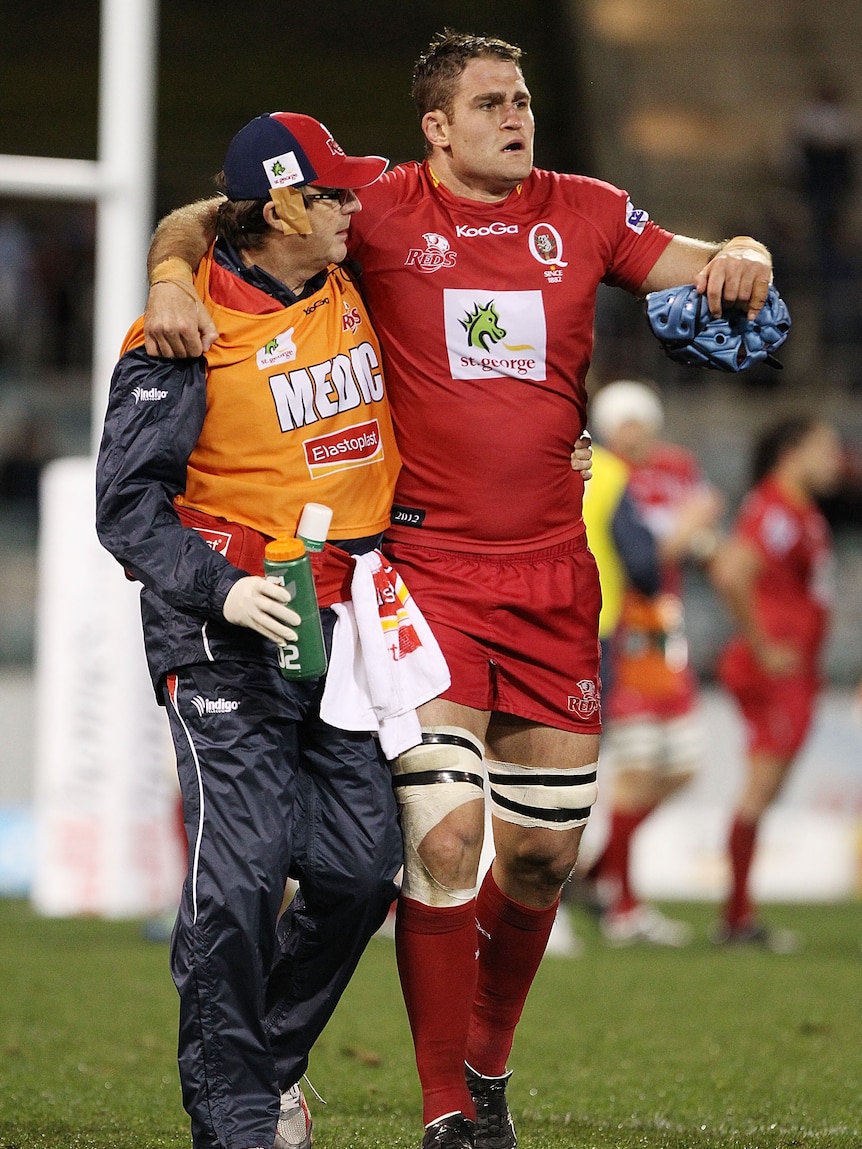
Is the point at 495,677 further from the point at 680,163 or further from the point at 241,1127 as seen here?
the point at 680,163

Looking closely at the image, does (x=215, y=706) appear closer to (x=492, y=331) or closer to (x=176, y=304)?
(x=176, y=304)

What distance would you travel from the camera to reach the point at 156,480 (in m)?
3.71

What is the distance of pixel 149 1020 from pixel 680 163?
594 inches

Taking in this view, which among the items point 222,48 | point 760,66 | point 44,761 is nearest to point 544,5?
point 760,66

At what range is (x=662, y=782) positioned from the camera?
29.7 feet

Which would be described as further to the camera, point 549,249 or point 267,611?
point 549,249

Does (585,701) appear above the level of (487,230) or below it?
below

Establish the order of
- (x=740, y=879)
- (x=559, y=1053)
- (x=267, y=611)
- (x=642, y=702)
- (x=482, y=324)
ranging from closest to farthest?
(x=267, y=611) → (x=482, y=324) → (x=559, y=1053) → (x=740, y=879) → (x=642, y=702)

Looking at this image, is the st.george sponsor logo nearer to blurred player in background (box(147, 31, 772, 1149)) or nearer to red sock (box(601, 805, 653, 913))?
blurred player in background (box(147, 31, 772, 1149))

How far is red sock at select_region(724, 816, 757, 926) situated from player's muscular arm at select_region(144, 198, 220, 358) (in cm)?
542

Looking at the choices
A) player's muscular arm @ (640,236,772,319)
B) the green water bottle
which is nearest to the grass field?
the green water bottle

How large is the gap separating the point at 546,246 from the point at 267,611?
4.09 ft

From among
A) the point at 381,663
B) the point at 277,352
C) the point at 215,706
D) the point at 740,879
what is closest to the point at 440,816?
the point at 381,663

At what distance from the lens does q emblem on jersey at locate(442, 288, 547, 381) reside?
4137 mm
